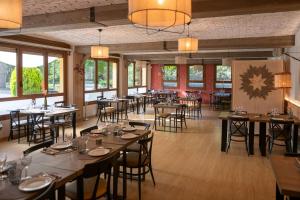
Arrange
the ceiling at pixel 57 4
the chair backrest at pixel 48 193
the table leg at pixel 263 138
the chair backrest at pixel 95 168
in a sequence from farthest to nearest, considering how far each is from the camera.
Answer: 1. the table leg at pixel 263 138
2. the ceiling at pixel 57 4
3. the chair backrest at pixel 95 168
4. the chair backrest at pixel 48 193

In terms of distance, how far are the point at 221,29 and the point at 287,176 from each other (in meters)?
4.50

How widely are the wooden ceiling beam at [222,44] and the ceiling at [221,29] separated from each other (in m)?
0.18

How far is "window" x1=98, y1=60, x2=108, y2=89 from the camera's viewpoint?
10148 mm

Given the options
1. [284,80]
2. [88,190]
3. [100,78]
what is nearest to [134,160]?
[88,190]

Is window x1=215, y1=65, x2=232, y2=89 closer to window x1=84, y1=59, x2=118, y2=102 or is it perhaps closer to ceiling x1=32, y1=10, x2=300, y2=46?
window x1=84, y1=59, x2=118, y2=102

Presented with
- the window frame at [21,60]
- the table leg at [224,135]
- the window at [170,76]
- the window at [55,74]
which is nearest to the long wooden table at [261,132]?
the table leg at [224,135]

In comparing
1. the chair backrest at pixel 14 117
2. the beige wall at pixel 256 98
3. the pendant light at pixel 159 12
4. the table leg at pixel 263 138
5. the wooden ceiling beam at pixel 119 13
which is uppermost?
the wooden ceiling beam at pixel 119 13

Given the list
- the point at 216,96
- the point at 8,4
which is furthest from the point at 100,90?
the point at 8,4

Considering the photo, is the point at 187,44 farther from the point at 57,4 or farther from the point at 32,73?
the point at 32,73

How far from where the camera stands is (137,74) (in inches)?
549

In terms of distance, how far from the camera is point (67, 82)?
8391 mm

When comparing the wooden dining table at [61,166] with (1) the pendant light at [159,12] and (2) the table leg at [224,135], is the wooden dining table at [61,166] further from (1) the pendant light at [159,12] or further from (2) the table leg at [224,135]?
(2) the table leg at [224,135]

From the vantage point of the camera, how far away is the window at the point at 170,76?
49.0 ft

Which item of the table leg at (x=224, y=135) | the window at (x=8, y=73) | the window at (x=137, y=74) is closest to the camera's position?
the table leg at (x=224, y=135)
